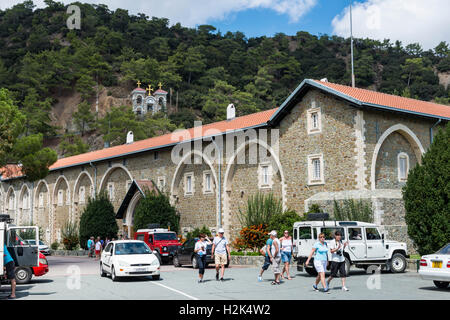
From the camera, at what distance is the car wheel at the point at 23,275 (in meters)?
16.4

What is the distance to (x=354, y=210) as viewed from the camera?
2141cm

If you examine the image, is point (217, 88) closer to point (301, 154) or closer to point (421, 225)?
point (301, 154)

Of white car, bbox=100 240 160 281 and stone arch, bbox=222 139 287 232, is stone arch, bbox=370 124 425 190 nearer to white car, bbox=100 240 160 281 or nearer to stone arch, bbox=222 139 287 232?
stone arch, bbox=222 139 287 232

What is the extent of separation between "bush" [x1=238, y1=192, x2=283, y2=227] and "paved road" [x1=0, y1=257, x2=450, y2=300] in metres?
9.59

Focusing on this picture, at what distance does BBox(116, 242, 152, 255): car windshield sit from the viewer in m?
17.4

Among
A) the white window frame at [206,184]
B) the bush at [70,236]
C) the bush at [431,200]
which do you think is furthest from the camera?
the bush at [70,236]

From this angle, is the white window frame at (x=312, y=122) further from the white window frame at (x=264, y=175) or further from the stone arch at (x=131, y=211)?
the stone arch at (x=131, y=211)

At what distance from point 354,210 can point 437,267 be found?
8901 millimetres

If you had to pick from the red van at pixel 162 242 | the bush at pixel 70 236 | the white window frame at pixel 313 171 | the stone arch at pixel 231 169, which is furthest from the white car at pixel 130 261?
the bush at pixel 70 236

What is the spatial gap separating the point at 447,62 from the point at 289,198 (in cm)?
10334

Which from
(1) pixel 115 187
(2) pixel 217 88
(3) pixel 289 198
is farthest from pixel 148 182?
(2) pixel 217 88

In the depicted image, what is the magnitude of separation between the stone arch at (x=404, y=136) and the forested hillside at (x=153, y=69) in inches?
2293

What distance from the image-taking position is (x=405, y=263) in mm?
17562

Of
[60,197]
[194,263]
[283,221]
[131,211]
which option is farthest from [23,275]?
[60,197]
